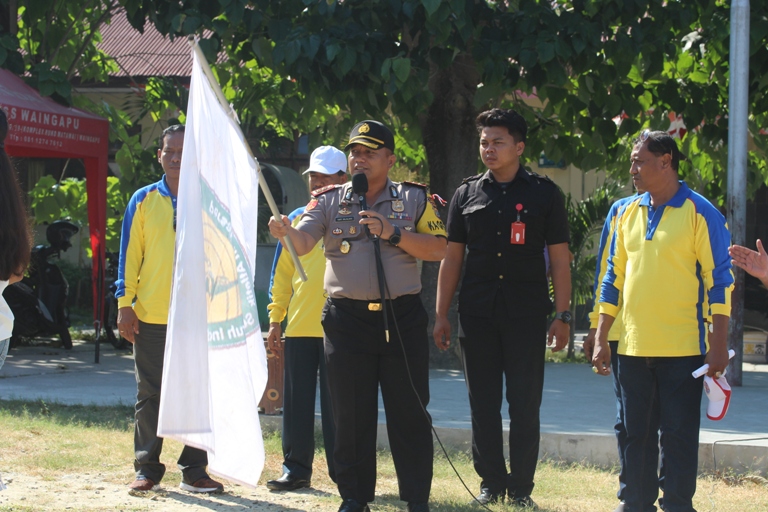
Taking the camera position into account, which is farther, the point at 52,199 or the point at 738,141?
the point at 52,199

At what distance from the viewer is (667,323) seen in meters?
4.91

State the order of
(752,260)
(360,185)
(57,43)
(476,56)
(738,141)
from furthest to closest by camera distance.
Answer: (57,43), (738,141), (476,56), (360,185), (752,260)

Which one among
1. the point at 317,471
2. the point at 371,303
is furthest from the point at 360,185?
the point at 317,471

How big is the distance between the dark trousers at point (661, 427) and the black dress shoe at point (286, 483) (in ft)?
6.36

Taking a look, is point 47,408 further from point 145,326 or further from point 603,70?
point 603,70

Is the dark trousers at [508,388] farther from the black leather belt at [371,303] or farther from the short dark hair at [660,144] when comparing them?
the short dark hair at [660,144]

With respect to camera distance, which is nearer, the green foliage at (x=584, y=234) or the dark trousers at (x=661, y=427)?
the dark trousers at (x=661, y=427)

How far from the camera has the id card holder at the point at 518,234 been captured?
18.1 feet

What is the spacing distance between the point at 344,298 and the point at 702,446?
8.86 feet

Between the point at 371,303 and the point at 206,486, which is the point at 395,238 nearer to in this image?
the point at 371,303

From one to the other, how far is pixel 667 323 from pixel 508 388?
1053 millimetres

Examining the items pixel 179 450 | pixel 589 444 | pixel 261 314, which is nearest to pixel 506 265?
pixel 589 444

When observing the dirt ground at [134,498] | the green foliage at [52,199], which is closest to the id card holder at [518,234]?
the dirt ground at [134,498]

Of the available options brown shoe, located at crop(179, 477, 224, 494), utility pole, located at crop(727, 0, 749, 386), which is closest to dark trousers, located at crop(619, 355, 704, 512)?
brown shoe, located at crop(179, 477, 224, 494)
